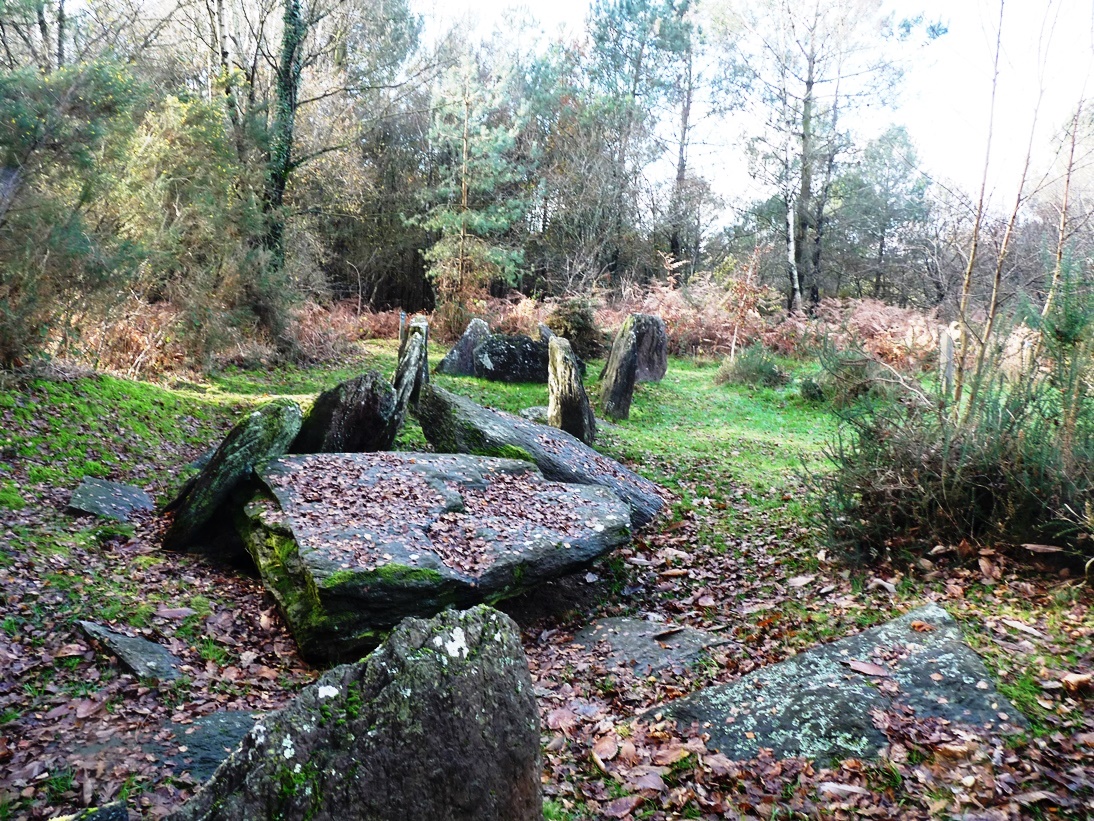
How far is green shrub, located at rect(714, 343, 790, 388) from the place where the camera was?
1583 centimetres

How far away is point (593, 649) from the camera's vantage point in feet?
16.8

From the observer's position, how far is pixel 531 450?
7.68 m

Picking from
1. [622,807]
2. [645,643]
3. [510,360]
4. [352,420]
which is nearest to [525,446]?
[352,420]

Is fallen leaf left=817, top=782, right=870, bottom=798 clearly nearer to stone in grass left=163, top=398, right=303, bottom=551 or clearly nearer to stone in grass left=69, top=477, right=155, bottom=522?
stone in grass left=163, top=398, right=303, bottom=551

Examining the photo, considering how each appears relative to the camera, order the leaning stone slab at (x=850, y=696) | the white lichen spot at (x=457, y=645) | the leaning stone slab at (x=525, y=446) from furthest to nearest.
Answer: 1. the leaning stone slab at (x=525, y=446)
2. the leaning stone slab at (x=850, y=696)
3. the white lichen spot at (x=457, y=645)

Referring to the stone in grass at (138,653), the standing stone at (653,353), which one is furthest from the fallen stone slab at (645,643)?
the standing stone at (653,353)

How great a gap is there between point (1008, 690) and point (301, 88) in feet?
58.9

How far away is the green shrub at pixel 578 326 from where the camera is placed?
15.4 meters

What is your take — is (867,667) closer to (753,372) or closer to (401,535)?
(401,535)

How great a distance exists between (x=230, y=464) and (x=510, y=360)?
25.2 feet

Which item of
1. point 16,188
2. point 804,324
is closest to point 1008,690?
point 16,188

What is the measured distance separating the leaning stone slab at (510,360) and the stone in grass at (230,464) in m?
6.78

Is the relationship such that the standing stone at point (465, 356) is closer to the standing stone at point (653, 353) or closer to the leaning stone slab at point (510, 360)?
the leaning stone slab at point (510, 360)

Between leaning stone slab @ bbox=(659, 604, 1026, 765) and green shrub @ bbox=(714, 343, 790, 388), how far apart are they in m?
11.7
